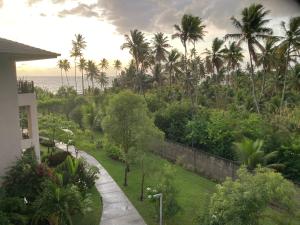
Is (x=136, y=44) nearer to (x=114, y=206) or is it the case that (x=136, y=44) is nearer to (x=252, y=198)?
(x=114, y=206)

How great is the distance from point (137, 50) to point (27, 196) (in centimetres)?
3420

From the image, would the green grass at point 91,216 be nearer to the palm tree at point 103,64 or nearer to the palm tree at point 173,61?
the palm tree at point 173,61

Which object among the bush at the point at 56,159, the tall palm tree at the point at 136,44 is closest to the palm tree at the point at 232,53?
the tall palm tree at the point at 136,44

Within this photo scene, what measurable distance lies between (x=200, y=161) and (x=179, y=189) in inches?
187

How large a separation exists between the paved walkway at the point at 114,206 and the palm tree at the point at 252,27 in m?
14.0

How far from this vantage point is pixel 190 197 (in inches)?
769

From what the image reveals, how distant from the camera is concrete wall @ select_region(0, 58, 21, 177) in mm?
16266

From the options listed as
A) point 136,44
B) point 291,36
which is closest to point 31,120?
point 291,36

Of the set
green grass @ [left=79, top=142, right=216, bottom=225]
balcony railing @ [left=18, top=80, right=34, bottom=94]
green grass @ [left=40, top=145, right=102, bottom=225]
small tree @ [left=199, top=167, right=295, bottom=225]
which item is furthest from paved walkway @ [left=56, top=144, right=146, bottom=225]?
balcony railing @ [left=18, top=80, right=34, bottom=94]

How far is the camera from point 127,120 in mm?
21000

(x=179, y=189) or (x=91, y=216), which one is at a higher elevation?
(x=179, y=189)

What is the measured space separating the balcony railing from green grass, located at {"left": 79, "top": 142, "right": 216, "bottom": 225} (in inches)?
287

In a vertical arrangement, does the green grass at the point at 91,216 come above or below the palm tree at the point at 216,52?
below

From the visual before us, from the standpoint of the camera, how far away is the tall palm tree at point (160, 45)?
2018 inches
